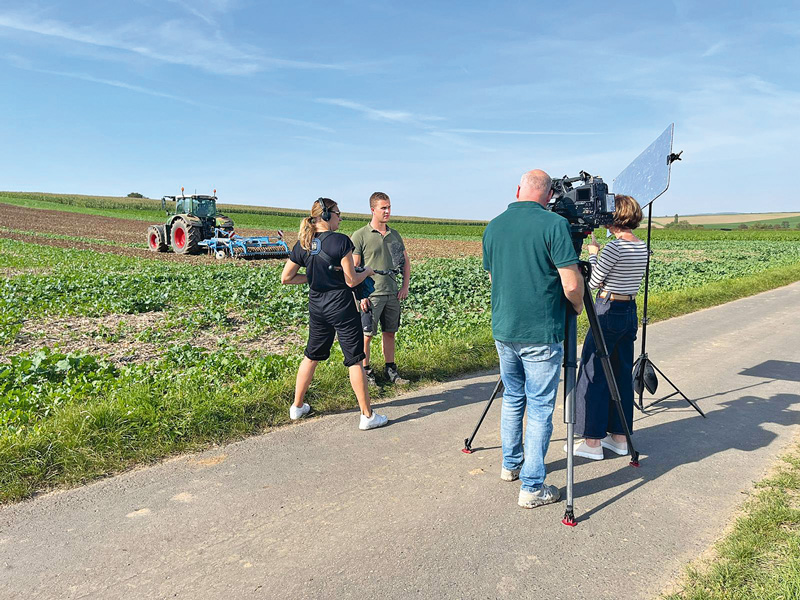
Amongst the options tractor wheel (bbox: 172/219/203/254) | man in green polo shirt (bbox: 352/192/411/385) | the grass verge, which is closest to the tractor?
tractor wheel (bbox: 172/219/203/254)

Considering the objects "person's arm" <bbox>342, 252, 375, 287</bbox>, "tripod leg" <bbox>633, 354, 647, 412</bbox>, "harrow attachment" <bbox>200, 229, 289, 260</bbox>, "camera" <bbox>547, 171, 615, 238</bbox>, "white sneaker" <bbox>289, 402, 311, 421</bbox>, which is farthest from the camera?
"harrow attachment" <bbox>200, 229, 289, 260</bbox>

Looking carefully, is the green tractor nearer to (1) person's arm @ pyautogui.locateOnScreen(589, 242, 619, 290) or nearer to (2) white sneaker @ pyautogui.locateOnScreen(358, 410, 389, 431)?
(2) white sneaker @ pyautogui.locateOnScreen(358, 410, 389, 431)

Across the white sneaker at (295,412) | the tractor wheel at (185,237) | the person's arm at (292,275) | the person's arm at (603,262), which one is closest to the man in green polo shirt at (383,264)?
the person's arm at (292,275)

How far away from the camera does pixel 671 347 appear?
8148 millimetres

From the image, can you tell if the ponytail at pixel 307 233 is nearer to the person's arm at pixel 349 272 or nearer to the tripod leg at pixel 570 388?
the person's arm at pixel 349 272

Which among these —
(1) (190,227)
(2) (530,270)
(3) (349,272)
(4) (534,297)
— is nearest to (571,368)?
(4) (534,297)

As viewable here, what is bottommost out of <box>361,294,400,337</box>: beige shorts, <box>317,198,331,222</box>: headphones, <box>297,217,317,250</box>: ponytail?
<box>361,294,400,337</box>: beige shorts

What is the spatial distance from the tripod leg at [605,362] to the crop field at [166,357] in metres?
2.47

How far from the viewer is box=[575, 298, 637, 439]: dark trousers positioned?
4.36 meters

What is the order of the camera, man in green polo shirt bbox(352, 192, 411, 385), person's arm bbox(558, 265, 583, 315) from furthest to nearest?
man in green polo shirt bbox(352, 192, 411, 385) → the camera → person's arm bbox(558, 265, 583, 315)

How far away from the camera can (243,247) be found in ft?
67.4

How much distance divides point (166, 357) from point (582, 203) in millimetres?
5239

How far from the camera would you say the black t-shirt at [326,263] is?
15.4ft

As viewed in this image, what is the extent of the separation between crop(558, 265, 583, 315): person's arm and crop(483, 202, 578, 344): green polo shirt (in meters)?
0.04
